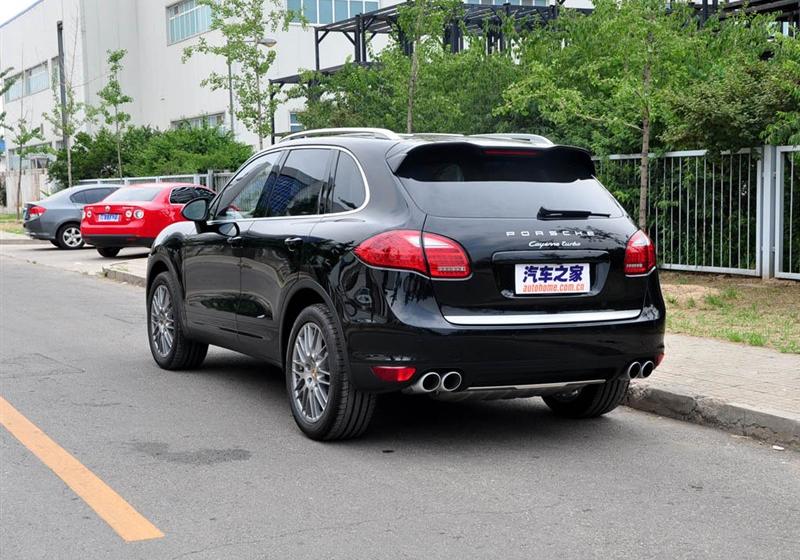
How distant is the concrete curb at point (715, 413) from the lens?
6.55 m

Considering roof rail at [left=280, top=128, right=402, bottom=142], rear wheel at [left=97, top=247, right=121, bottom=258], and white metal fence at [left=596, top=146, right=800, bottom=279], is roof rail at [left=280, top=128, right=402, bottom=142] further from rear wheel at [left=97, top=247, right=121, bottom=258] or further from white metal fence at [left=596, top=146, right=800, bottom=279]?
rear wheel at [left=97, top=247, right=121, bottom=258]

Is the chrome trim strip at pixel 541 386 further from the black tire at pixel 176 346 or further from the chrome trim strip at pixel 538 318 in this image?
the black tire at pixel 176 346

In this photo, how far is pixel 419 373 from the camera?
5895 mm

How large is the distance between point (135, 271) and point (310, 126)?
9695 mm

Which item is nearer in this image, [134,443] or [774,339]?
[134,443]

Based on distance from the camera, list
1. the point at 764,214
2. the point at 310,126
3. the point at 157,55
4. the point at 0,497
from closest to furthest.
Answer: the point at 0,497 → the point at 764,214 → the point at 310,126 → the point at 157,55

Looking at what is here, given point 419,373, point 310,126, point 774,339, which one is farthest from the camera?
point 310,126

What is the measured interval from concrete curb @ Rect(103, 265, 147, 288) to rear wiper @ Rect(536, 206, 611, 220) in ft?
38.8

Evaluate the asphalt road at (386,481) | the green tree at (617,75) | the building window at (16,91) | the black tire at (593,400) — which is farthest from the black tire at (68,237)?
the building window at (16,91)

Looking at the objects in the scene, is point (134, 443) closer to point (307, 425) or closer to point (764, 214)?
point (307, 425)

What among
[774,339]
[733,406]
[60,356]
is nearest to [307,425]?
[733,406]

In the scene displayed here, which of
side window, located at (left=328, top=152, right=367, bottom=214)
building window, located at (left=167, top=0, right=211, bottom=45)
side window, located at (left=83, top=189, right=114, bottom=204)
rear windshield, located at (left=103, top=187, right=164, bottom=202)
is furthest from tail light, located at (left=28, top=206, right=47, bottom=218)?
building window, located at (left=167, top=0, right=211, bottom=45)

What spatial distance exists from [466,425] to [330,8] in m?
42.9

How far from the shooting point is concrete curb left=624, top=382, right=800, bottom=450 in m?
6.55
